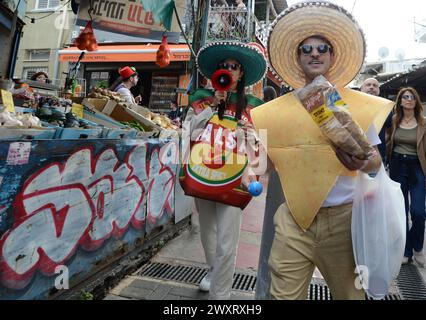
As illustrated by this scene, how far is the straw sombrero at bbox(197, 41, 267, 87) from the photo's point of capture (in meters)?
2.75

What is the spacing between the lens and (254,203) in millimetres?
7238

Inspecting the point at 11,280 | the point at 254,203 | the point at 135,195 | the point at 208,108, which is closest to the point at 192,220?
the point at 135,195

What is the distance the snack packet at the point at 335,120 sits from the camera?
1528 millimetres

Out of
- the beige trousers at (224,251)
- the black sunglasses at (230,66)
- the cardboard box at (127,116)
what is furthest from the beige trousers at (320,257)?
the cardboard box at (127,116)

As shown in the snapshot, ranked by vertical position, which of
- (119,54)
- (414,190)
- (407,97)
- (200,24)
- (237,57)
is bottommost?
(414,190)

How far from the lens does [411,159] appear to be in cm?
403

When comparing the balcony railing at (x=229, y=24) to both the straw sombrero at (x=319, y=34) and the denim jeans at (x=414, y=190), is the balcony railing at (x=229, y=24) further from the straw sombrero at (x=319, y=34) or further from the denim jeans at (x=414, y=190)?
the straw sombrero at (x=319, y=34)

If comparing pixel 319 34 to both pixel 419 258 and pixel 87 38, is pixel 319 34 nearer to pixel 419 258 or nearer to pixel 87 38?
pixel 419 258

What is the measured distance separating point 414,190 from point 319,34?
2.96 metres

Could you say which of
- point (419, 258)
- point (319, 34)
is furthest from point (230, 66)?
point (419, 258)

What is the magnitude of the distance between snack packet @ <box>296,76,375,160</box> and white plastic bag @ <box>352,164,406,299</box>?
0.75 ft
